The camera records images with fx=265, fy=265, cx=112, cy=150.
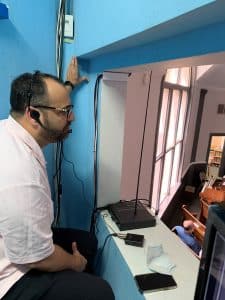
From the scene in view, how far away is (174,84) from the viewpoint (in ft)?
11.1

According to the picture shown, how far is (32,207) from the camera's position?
3.15 ft

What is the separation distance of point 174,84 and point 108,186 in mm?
2227

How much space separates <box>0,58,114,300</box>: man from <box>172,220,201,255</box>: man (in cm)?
75

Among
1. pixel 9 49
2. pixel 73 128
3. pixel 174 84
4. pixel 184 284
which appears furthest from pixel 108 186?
pixel 174 84

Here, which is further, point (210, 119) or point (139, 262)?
point (210, 119)

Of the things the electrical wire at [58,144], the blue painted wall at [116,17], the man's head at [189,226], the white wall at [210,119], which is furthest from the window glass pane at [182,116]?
the blue painted wall at [116,17]

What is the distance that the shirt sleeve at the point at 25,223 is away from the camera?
0.93 m

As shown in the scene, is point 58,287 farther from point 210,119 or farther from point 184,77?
point 210,119

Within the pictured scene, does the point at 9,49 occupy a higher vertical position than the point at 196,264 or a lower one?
higher

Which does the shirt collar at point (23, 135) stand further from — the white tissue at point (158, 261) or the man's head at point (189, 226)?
the man's head at point (189, 226)

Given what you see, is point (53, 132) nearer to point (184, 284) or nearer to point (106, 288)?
point (106, 288)

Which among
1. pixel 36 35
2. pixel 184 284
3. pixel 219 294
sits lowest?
pixel 184 284

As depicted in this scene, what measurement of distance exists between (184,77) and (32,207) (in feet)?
11.9

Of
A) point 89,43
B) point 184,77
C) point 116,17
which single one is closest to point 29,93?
point 89,43
